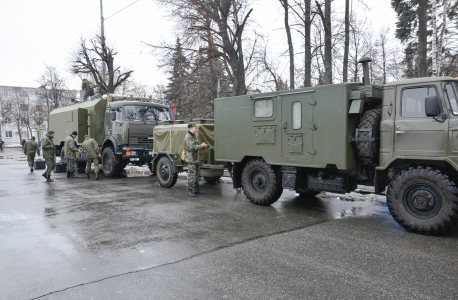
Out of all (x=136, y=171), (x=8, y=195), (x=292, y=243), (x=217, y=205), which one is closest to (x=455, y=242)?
(x=292, y=243)

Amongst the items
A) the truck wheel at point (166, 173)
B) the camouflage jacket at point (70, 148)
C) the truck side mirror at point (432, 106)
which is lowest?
the truck wheel at point (166, 173)

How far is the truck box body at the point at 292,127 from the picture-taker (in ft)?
21.1

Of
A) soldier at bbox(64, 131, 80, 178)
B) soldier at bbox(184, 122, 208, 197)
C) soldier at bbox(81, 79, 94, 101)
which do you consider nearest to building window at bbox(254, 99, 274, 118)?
soldier at bbox(184, 122, 208, 197)

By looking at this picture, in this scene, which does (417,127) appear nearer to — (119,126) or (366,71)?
(366,71)

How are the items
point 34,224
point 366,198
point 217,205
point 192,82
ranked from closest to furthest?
point 34,224 < point 217,205 < point 366,198 < point 192,82

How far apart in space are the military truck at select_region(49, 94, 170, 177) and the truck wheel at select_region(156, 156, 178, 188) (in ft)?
7.80

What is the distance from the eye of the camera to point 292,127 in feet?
23.8

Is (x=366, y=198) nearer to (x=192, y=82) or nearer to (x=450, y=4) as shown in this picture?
(x=192, y=82)

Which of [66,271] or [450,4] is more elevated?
[450,4]

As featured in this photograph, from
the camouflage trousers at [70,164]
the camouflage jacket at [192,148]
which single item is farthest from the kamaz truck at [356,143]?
the camouflage trousers at [70,164]

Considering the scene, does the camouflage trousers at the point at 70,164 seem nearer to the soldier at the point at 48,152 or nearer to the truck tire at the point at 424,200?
the soldier at the point at 48,152

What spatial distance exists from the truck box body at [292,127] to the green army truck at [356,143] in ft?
0.06

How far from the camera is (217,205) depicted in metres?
8.05

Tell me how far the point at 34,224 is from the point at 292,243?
184 inches
